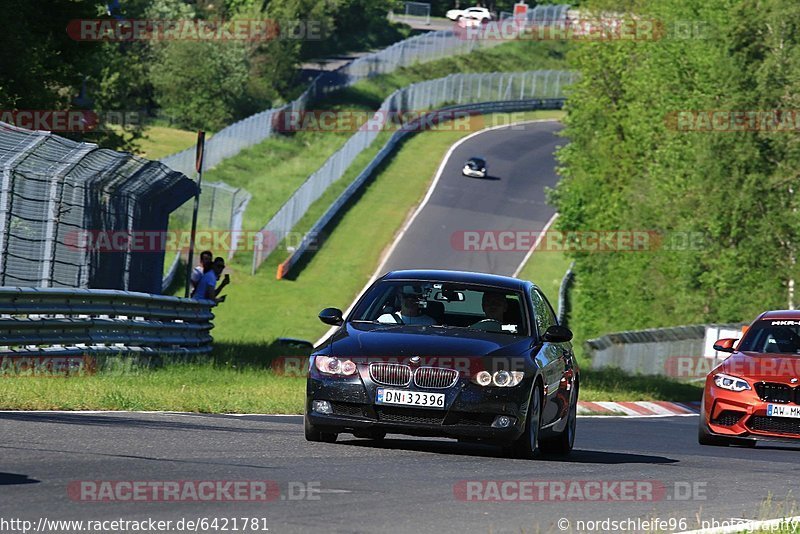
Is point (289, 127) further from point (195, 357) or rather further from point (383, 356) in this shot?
point (383, 356)

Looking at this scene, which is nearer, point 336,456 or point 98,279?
point 336,456

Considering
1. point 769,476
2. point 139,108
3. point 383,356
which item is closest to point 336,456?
point 383,356

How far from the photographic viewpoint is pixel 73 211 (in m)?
18.8

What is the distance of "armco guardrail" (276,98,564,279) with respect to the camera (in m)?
56.6

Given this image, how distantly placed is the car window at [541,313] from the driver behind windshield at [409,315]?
3.08 ft

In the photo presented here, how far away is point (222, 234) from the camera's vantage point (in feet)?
172

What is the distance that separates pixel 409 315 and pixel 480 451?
1226 millimetres

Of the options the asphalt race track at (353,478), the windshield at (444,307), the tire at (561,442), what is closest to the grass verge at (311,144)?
the tire at (561,442)

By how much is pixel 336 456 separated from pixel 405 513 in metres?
2.68

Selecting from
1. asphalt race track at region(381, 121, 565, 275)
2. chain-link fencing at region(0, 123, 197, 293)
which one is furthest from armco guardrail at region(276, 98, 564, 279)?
chain-link fencing at region(0, 123, 197, 293)

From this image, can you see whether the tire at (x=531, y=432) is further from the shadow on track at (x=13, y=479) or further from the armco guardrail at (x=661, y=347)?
the armco guardrail at (x=661, y=347)

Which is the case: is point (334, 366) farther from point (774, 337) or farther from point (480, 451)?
point (774, 337)

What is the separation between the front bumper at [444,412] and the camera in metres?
11.4

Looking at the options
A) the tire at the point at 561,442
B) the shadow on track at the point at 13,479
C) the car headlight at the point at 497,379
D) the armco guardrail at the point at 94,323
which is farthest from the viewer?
the armco guardrail at the point at 94,323
